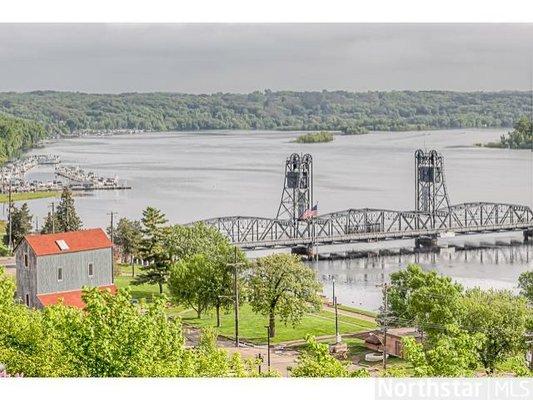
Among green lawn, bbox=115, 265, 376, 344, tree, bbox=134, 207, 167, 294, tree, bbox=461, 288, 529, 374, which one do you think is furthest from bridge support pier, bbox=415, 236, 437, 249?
tree, bbox=461, 288, 529, 374

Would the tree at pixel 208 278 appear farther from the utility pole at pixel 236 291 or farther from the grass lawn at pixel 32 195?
the grass lawn at pixel 32 195

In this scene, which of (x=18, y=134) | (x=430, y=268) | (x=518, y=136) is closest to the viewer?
(x=18, y=134)

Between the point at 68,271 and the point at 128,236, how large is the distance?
6.34 feet

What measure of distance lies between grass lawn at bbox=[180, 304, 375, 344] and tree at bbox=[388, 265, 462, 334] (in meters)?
0.29

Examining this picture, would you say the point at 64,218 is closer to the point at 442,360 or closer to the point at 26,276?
the point at 26,276

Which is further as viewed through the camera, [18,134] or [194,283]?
[18,134]

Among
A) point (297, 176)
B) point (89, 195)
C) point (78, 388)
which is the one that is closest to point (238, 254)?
point (297, 176)

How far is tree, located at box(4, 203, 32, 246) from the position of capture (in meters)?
8.28

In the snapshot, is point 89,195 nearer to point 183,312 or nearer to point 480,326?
point 183,312

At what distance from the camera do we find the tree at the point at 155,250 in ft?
23.9

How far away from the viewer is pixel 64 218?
743 cm

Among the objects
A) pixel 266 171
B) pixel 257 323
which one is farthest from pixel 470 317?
pixel 266 171

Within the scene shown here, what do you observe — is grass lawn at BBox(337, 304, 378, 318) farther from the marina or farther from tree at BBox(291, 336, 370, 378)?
tree at BBox(291, 336, 370, 378)

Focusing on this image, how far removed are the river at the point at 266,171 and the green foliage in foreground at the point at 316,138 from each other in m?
0.04
